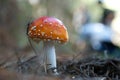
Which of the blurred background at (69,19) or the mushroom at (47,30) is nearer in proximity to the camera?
the mushroom at (47,30)

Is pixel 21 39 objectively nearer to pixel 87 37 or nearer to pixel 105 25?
pixel 87 37

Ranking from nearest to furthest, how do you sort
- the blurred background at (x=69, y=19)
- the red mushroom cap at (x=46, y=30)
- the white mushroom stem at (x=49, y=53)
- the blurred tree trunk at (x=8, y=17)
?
the red mushroom cap at (x=46, y=30)
the white mushroom stem at (x=49, y=53)
the blurred background at (x=69, y=19)
the blurred tree trunk at (x=8, y=17)

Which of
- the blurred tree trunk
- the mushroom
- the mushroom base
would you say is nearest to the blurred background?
the blurred tree trunk

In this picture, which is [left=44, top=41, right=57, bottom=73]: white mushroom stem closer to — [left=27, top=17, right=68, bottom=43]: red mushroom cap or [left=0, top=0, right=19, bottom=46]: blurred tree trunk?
[left=27, top=17, right=68, bottom=43]: red mushroom cap

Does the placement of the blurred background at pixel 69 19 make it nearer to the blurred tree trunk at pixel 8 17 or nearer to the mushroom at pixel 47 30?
the blurred tree trunk at pixel 8 17

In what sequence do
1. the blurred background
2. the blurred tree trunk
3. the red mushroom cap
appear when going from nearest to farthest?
the red mushroom cap, the blurred background, the blurred tree trunk

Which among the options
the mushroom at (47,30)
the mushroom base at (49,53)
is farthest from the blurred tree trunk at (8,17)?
the mushroom at (47,30)

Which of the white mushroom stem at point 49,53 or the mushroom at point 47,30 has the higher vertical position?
the mushroom at point 47,30

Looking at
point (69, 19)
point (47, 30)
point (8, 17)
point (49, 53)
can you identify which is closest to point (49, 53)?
point (49, 53)

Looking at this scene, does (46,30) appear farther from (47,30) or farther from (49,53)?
Result: (49,53)
